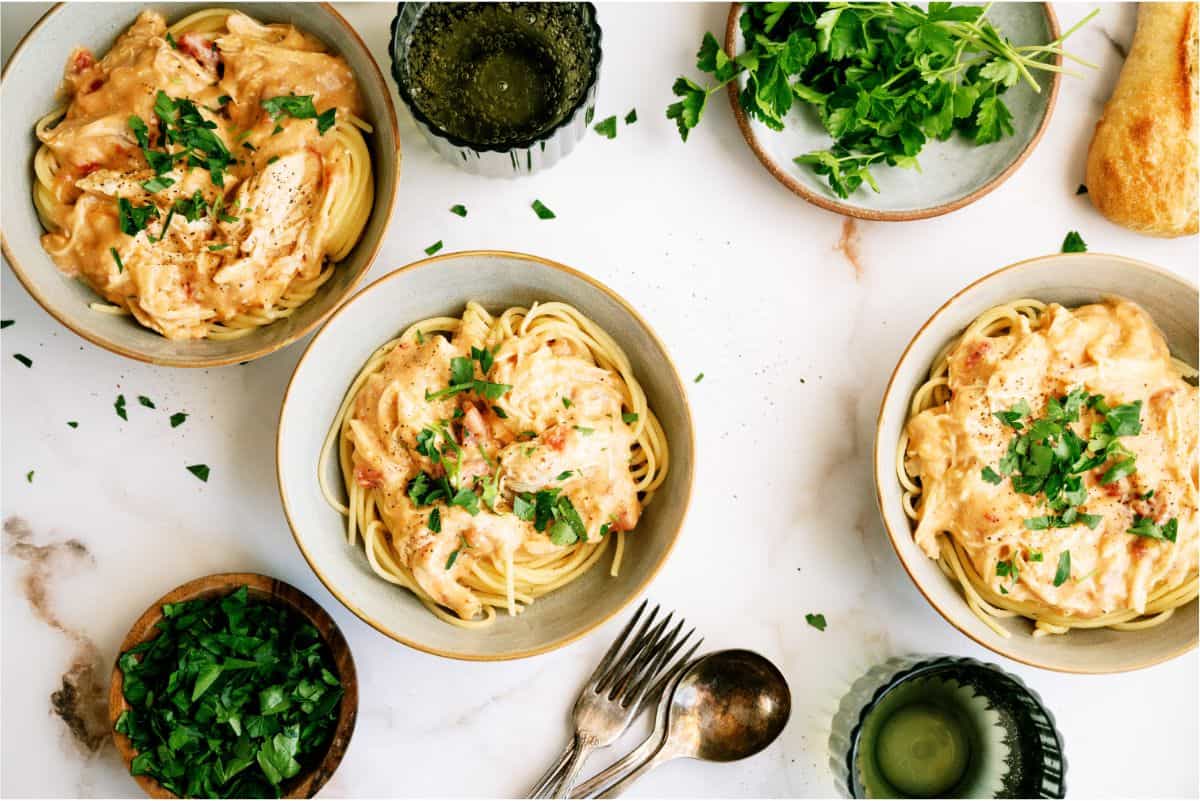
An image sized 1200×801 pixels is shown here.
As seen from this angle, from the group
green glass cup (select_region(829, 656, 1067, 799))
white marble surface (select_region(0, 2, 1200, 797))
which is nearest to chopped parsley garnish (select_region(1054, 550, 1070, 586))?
green glass cup (select_region(829, 656, 1067, 799))

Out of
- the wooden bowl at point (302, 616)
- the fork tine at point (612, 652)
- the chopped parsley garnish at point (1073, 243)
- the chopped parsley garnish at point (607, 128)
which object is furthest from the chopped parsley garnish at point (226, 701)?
the chopped parsley garnish at point (1073, 243)

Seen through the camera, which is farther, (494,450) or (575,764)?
(575,764)

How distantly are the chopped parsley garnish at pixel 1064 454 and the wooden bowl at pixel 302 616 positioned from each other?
212 cm

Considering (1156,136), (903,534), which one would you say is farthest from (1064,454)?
(1156,136)

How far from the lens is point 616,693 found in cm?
308

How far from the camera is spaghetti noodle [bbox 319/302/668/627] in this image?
2797 mm

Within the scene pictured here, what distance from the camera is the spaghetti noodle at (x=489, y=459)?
2.80m

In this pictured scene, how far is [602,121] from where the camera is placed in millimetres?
3268

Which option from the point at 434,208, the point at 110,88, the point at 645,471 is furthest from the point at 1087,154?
the point at 110,88

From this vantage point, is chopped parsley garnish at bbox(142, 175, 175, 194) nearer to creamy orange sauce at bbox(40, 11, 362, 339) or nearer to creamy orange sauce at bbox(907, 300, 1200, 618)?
creamy orange sauce at bbox(40, 11, 362, 339)

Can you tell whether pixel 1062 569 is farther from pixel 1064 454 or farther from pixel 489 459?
pixel 489 459

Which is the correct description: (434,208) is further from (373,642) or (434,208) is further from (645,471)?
(373,642)

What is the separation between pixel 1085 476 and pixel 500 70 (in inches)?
90.4

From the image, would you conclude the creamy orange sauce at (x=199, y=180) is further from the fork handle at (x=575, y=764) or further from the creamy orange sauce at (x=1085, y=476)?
the creamy orange sauce at (x=1085, y=476)
